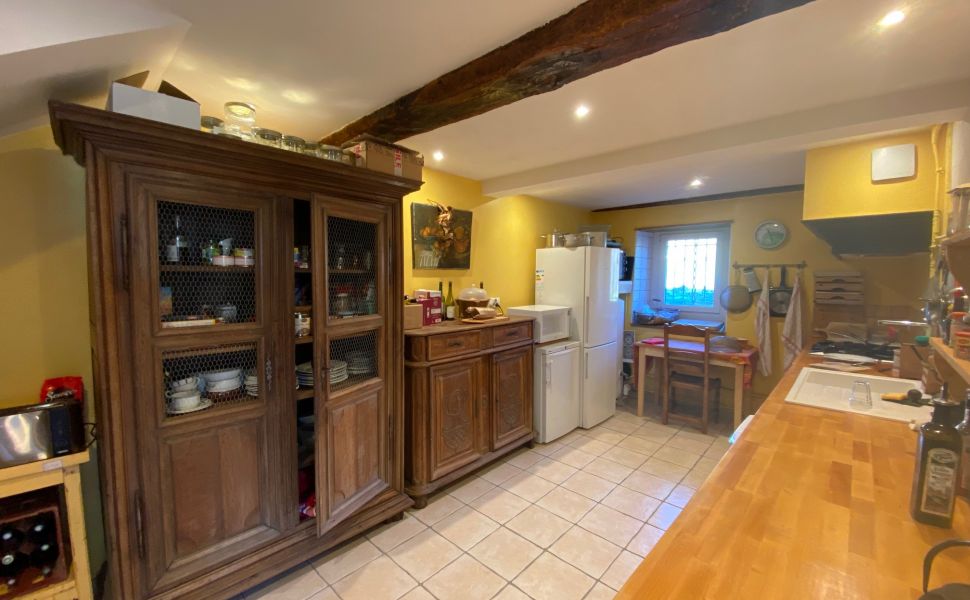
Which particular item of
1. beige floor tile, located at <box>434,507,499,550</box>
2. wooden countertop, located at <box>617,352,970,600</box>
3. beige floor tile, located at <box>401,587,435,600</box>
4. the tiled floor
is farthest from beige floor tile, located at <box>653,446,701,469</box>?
beige floor tile, located at <box>401,587,435,600</box>

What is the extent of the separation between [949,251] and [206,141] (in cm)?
229

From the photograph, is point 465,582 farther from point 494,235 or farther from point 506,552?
point 494,235

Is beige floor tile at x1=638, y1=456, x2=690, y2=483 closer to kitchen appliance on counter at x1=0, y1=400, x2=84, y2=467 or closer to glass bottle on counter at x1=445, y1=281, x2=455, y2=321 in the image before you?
glass bottle on counter at x1=445, y1=281, x2=455, y2=321

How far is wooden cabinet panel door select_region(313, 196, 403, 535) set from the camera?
171 cm

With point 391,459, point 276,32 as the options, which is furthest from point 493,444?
point 276,32

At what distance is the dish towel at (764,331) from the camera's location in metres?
3.49

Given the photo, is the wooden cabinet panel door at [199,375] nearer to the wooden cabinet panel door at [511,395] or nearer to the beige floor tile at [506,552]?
the beige floor tile at [506,552]

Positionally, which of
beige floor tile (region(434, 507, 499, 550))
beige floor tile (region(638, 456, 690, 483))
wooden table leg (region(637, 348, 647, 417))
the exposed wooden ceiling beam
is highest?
the exposed wooden ceiling beam

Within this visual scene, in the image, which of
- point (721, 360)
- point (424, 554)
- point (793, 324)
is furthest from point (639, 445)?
point (424, 554)

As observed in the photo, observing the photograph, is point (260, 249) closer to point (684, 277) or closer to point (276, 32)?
point (276, 32)

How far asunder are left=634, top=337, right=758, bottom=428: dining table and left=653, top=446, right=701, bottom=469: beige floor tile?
0.63 metres

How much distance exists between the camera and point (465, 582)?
174cm

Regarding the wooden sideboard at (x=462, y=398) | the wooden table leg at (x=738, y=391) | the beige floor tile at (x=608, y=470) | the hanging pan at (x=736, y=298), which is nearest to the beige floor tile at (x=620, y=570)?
the beige floor tile at (x=608, y=470)

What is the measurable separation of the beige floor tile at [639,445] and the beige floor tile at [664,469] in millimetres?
147
